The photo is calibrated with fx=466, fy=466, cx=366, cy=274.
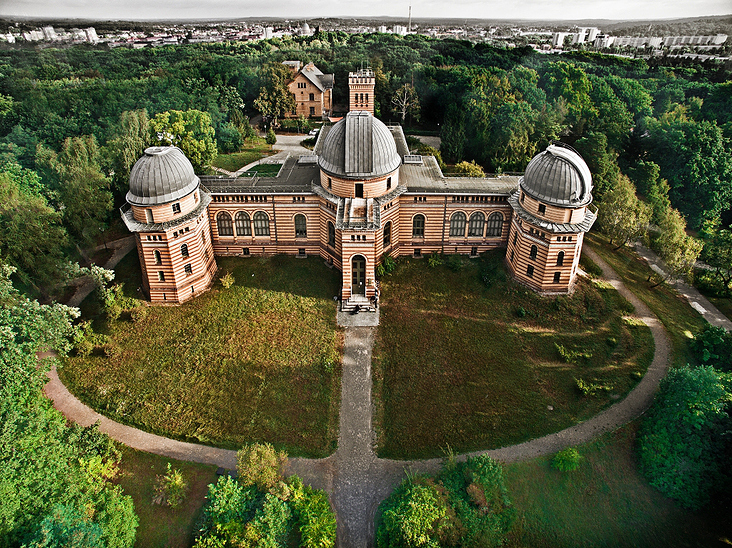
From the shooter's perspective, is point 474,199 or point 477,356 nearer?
point 477,356

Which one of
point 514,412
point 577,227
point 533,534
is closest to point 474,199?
point 577,227

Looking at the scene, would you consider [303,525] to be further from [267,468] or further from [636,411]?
[636,411]

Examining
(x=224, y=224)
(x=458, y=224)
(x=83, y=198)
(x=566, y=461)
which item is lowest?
(x=566, y=461)

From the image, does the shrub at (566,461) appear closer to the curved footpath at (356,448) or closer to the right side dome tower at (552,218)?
the curved footpath at (356,448)

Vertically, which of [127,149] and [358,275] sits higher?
[127,149]

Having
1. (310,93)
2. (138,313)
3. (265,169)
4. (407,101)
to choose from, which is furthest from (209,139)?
(407,101)

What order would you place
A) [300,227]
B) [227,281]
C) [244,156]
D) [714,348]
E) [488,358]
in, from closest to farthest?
1. [714,348]
2. [488,358]
3. [227,281]
4. [300,227]
5. [244,156]

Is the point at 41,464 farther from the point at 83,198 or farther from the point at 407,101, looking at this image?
the point at 407,101

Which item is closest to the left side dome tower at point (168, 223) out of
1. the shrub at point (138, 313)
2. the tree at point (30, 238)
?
the shrub at point (138, 313)
